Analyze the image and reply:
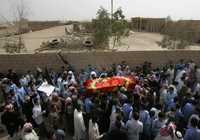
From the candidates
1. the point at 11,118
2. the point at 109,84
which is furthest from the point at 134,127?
the point at 109,84

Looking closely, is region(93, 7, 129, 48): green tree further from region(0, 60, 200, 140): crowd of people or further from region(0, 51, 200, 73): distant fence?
region(0, 60, 200, 140): crowd of people

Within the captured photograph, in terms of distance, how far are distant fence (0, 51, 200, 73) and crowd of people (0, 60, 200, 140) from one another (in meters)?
2.70

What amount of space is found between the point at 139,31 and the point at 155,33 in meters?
2.31

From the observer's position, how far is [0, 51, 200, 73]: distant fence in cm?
1386

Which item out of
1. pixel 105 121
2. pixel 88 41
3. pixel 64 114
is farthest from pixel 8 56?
pixel 88 41

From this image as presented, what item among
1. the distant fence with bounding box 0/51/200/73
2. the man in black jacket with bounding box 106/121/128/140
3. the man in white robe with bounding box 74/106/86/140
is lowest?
the man in white robe with bounding box 74/106/86/140

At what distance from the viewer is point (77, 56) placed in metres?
14.1

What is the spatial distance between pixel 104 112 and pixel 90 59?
561 centimetres

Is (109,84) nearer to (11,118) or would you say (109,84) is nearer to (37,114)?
(37,114)

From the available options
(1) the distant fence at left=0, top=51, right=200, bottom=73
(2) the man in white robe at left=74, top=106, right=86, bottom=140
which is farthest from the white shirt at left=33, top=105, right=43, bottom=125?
(1) the distant fence at left=0, top=51, right=200, bottom=73

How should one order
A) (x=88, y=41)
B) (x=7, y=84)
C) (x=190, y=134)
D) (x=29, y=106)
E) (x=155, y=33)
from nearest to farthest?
(x=190, y=134), (x=29, y=106), (x=7, y=84), (x=88, y=41), (x=155, y=33)

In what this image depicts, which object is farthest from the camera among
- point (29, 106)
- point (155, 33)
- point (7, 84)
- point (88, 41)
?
point (155, 33)

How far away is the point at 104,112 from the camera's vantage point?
28.8 feet

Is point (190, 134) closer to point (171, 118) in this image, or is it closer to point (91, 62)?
point (171, 118)
